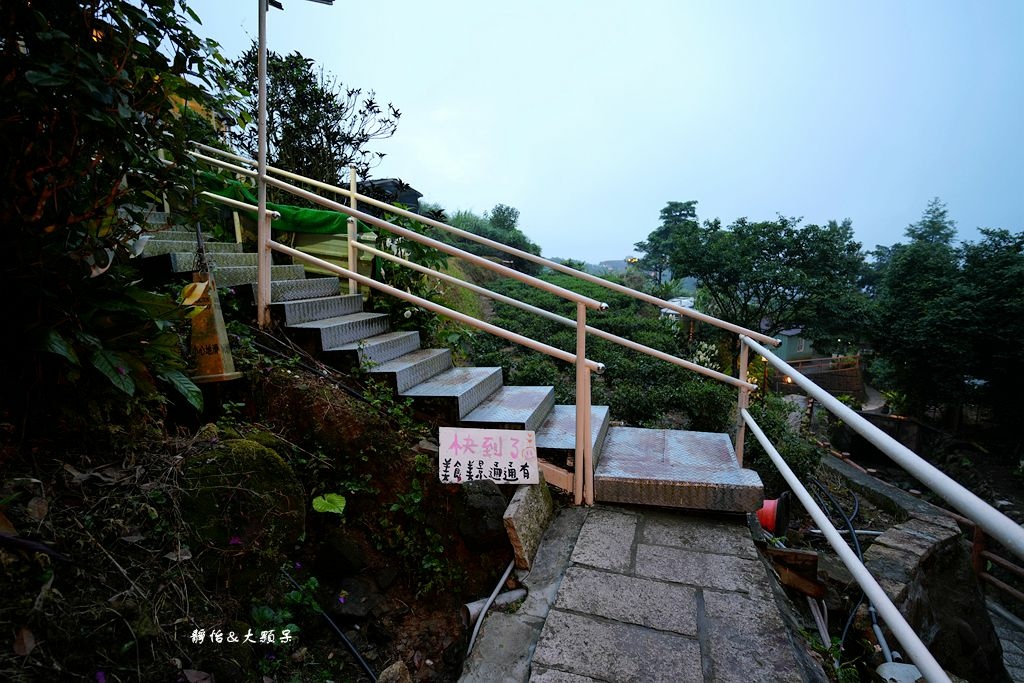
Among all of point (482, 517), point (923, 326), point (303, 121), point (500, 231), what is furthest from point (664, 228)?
point (482, 517)

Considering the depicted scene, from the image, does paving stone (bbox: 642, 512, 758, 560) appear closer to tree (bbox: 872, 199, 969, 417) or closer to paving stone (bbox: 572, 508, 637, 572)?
paving stone (bbox: 572, 508, 637, 572)

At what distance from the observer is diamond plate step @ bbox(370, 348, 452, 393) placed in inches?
114

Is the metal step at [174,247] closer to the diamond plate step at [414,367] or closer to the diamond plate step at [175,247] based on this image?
the diamond plate step at [175,247]

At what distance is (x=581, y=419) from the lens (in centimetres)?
240

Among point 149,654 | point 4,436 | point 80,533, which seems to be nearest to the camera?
point 149,654

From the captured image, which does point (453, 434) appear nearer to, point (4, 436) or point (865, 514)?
point (4, 436)

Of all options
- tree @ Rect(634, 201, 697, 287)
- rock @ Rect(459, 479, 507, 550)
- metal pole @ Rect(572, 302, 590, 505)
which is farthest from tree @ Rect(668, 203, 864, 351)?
tree @ Rect(634, 201, 697, 287)

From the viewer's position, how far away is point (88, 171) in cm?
161

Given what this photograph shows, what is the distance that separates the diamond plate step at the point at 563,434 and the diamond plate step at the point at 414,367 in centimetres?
83

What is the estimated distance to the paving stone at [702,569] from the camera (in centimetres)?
196

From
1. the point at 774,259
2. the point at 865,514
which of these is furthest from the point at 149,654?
the point at 774,259

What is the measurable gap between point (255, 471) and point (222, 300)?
160cm

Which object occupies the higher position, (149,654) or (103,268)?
(103,268)

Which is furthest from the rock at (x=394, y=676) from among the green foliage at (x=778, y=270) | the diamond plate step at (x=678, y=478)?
the green foliage at (x=778, y=270)
